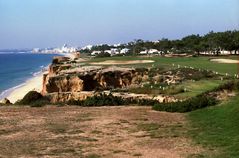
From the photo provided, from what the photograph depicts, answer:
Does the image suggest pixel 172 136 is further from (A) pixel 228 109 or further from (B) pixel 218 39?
(B) pixel 218 39

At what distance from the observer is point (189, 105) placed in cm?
2556

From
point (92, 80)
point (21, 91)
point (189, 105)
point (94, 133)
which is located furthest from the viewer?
point (21, 91)

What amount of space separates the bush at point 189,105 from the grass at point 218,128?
0.83 m

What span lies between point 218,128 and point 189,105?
659cm

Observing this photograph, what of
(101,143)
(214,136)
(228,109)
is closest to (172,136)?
(214,136)

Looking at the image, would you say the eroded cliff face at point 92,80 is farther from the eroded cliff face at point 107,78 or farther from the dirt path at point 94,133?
the dirt path at point 94,133

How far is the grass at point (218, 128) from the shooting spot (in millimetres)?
15343

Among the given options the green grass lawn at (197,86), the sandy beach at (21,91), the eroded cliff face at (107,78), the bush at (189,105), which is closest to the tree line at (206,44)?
the sandy beach at (21,91)

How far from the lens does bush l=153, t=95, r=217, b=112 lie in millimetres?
25391

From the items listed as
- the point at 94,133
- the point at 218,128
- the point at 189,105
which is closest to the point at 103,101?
the point at 189,105

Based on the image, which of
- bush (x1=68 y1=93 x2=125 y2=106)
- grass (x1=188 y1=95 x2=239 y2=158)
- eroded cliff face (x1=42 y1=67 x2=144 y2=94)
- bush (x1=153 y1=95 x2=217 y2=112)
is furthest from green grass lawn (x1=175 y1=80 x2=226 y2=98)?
eroded cliff face (x1=42 y1=67 x2=144 y2=94)

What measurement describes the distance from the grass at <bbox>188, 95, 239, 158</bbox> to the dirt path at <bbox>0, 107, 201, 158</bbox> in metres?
0.57

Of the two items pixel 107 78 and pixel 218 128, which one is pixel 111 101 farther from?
pixel 107 78

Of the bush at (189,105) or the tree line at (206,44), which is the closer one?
the bush at (189,105)
